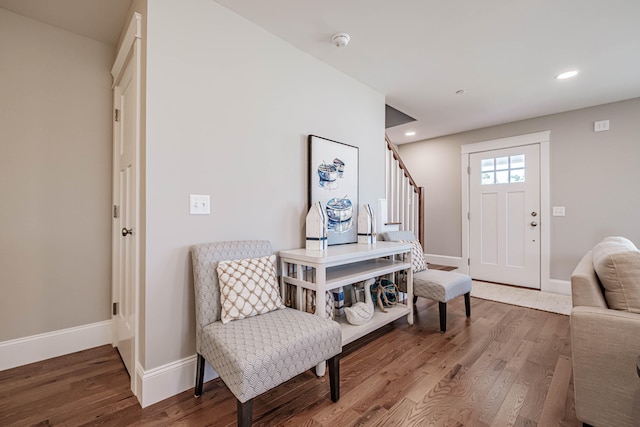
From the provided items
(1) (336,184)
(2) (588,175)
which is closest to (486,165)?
(2) (588,175)

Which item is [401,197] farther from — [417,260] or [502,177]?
[502,177]

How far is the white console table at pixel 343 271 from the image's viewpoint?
1.90 metres

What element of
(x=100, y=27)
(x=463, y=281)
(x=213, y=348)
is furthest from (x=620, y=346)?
(x=100, y=27)

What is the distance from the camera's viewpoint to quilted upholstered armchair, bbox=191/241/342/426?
49.7 inches

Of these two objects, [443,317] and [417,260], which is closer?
[443,317]

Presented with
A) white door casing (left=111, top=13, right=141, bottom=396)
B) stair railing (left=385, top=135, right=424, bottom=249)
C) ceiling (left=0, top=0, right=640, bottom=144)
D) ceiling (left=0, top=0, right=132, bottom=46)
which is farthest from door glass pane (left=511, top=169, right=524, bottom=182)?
ceiling (left=0, top=0, right=132, bottom=46)

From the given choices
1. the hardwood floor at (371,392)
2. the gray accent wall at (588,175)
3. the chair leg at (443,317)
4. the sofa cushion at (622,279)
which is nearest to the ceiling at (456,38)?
the gray accent wall at (588,175)

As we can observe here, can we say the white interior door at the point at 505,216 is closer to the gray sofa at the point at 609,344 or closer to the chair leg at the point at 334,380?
the gray sofa at the point at 609,344

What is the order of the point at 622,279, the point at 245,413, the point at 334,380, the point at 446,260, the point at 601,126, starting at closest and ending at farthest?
the point at 245,413 < the point at 622,279 < the point at 334,380 < the point at 601,126 < the point at 446,260

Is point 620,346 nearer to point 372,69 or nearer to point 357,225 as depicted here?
point 357,225

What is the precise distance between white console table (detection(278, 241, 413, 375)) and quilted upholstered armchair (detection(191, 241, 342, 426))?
0.76 feet

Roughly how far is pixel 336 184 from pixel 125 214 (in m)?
1.70

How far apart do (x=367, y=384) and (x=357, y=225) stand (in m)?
1.46

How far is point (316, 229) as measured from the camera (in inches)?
88.7
